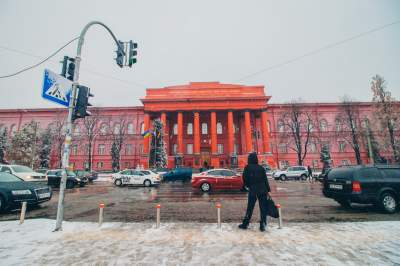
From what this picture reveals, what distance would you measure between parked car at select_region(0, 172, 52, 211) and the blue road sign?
4866 millimetres

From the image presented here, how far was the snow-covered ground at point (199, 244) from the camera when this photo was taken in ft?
11.0

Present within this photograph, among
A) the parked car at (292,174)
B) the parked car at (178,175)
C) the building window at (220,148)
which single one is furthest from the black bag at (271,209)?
the building window at (220,148)

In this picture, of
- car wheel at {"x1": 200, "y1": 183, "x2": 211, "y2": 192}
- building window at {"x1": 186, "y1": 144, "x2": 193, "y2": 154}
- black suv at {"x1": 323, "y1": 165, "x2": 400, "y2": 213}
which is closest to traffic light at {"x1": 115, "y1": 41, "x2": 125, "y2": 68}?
car wheel at {"x1": 200, "y1": 183, "x2": 211, "y2": 192}

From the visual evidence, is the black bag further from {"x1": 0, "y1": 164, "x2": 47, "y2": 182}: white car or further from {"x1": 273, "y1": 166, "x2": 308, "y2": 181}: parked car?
{"x1": 273, "y1": 166, "x2": 308, "y2": 181}: parked car

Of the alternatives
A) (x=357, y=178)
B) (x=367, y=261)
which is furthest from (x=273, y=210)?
(x=357, y=178)

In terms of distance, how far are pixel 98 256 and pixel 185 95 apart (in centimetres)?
3953

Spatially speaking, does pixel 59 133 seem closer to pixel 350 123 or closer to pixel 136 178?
pixel 136 178

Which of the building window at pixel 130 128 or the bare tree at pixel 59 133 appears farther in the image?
the building window at pixel 130 128

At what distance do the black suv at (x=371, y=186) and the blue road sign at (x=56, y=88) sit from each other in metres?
10.4

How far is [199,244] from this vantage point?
4059 mm

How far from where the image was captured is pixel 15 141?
1304 inches

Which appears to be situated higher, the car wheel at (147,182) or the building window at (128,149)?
the building window at (128,149)

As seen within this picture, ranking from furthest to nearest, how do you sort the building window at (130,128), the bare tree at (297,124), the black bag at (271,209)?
the building window at (130,128), the bare tree at (297,124), the black bag at (271,209)

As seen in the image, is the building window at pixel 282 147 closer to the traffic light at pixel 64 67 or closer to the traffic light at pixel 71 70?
the traffic light at pixel 71 70
